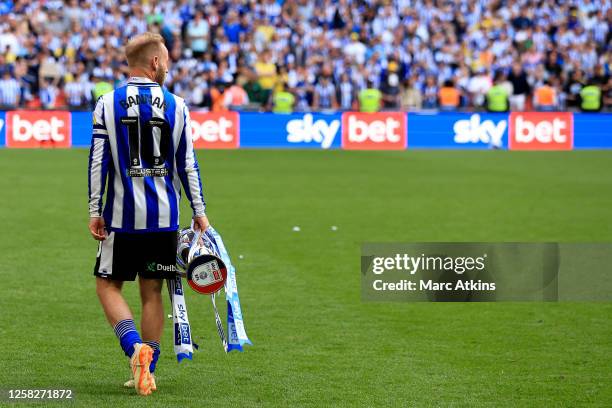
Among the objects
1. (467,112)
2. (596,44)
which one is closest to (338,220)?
(467,112)

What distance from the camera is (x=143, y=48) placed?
6312 mm

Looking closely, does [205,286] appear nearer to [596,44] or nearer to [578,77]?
[578,77]

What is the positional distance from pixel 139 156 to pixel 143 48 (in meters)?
0.59

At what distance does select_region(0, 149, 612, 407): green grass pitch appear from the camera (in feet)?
21.8

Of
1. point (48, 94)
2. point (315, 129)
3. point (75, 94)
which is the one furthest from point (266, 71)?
point (48, 94)

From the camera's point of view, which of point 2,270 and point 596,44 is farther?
point 596,44

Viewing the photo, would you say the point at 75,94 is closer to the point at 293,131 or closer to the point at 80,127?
the point at 80,127

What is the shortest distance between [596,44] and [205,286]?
30.1 metres

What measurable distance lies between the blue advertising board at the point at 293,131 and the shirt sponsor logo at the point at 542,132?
433 cm

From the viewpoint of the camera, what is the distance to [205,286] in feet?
21.2

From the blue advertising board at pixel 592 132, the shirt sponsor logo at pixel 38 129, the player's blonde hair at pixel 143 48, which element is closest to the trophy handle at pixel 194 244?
the player's blonde hair at pixel 143 48

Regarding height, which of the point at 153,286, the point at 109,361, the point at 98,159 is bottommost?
the point at 109,361

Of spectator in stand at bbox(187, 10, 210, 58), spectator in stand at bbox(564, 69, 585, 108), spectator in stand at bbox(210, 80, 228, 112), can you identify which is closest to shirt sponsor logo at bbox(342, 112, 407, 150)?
spectator in stand at bbox(210, 80, 228, 112)

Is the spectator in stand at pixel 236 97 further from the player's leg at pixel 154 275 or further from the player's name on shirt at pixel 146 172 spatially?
the player's name on shirt at pixel 146 172
